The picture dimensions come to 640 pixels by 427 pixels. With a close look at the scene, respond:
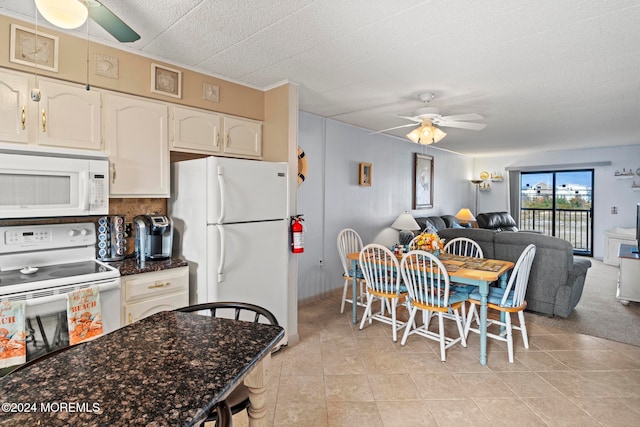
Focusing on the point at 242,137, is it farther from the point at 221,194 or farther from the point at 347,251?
the point at 347,251

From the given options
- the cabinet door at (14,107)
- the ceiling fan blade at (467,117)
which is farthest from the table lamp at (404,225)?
the cabinet door at (14,107)

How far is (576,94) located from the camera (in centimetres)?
355

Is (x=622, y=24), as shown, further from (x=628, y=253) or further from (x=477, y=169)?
(x=477, y=169)

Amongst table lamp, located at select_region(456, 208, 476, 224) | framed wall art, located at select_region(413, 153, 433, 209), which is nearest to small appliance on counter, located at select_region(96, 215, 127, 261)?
framed wall art, located at select_region(413, 153, 433, 209)

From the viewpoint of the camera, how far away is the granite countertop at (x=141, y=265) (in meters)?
2.35

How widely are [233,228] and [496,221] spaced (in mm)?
6318

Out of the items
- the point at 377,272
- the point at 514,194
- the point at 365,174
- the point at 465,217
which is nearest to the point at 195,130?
the point at 377,272

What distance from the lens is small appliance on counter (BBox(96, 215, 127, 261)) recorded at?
256 centimetres

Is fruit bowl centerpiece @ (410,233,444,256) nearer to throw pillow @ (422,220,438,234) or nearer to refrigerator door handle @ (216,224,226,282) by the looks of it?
throw pillow @ (422,220,438,234)

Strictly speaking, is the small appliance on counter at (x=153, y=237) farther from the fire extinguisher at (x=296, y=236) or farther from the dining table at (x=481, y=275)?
the dining table at (x=481, y=275)

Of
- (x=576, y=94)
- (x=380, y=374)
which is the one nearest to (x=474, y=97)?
(x=576, y=94)

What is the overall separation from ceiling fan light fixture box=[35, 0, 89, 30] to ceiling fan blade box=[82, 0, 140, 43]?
0.21 feet

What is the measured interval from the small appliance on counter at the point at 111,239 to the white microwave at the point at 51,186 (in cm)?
24

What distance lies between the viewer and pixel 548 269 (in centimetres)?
385
